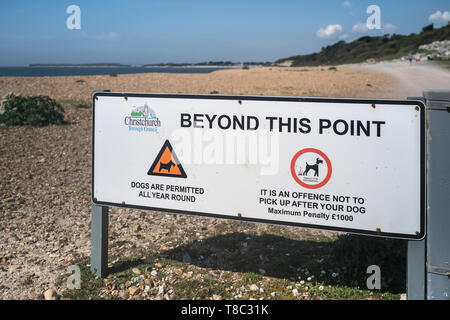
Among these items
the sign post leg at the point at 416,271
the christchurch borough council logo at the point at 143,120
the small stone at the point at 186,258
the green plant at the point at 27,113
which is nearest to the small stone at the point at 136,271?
the small stone at the point at 186,258

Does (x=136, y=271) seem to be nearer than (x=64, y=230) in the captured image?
Yes

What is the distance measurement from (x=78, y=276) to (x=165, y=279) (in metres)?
0.71

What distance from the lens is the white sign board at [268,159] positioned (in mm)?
2795

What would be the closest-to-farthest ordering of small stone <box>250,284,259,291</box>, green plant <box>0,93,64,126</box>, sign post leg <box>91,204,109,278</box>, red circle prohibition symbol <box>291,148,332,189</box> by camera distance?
red circle prohibition symbol <box>291,148,332,189</box> → small stone <box>250,284,259,291</box> → sign post leg <box>91,204,109,278</box> → green plant <box>0,93,64,126</box>

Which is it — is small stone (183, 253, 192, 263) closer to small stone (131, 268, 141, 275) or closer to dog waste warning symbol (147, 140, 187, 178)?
small stone (131, 268, 141, 275)

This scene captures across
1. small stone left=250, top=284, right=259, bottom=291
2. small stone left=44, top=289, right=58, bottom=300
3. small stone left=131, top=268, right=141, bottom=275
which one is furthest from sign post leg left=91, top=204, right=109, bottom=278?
small stone left=250, top=284, right=259, bottom=291

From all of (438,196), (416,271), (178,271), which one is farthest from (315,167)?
(178,271)

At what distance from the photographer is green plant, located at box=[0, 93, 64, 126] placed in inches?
396

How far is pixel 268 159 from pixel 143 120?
106cm

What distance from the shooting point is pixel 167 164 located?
3.41 meters

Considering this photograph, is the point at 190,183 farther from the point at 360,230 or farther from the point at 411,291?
the point at 411,291

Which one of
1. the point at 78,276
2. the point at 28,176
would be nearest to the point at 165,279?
the point at 78,276

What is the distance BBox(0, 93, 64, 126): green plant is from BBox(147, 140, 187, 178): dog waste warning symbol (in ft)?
25.1

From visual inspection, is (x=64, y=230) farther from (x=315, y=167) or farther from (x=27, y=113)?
(x=27, y=113)
